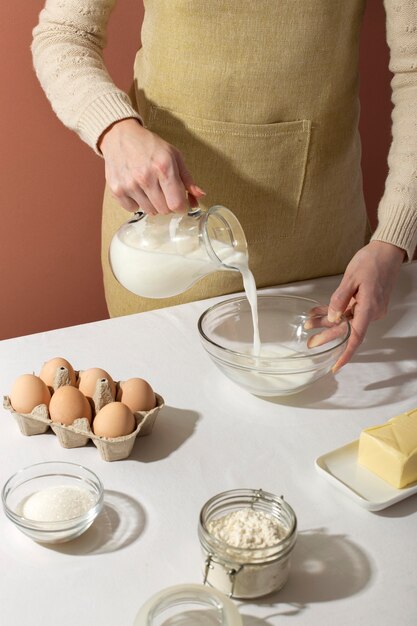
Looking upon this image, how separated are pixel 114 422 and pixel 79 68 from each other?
686 millimetres

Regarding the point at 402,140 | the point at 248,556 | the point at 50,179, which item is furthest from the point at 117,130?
the point at 50,179

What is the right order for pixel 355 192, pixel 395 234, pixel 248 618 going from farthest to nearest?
pixel 355 192, pixel 395 234, pixel 248 618

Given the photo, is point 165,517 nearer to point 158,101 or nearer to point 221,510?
point 221,510

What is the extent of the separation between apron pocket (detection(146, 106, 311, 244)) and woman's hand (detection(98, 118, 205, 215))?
0.26 meters

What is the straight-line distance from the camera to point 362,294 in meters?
1.33

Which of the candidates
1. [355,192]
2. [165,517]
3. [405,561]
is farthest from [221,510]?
[355,192]

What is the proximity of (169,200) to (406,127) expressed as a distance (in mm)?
546

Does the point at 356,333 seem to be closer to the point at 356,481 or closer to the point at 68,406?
the point at 356,481

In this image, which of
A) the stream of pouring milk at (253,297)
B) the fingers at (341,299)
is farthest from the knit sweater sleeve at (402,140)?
the stream of pouring milk at (253,297)

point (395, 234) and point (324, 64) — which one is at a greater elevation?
point (324, 64)

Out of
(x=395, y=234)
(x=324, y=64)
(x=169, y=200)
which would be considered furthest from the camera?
(x=324, y=64)

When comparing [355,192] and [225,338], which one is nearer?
[225,338]

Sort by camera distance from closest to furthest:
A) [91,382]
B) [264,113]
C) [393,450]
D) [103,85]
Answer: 1. [393,450]
2. [91,382]
3. [103,85]
4. [264,113]

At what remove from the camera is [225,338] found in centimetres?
134
